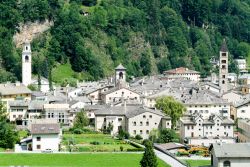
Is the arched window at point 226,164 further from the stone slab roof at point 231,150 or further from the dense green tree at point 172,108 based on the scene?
the dense green tree at point 172,108

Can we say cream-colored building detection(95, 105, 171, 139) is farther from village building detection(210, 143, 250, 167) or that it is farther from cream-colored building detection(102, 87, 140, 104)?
village building detection(210, 143, 250, 167)

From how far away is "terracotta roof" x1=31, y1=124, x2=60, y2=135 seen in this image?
192 ft

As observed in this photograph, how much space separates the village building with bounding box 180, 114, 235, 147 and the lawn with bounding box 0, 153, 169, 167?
31.5 feet

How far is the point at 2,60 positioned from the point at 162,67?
1222 inches

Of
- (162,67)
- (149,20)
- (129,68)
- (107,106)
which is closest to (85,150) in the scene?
(107,106)

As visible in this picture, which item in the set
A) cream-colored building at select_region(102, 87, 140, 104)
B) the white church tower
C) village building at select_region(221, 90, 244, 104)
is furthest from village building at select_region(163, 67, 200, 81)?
cream-colored building at select_region(102, 87, 140, 104)

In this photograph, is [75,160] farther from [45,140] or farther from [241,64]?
[241,64]

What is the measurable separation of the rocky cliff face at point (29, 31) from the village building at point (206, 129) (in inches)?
2019

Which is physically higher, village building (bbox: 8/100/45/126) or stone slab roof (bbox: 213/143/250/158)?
village building (bbox: 8/100/45/126)

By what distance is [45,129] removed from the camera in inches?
2330

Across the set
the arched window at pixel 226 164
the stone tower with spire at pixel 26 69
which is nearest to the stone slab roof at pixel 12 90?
the stone tower with spire at pixel 26 69

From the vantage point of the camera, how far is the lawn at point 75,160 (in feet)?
169

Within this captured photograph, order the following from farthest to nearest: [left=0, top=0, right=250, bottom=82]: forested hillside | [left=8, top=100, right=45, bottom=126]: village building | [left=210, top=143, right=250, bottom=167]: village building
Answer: [left=0, top=0, right=250, bottom=82]: forested hillside
[left=8, top=100, right=45, bottom=126]: village building
[left=210, top=143, right=250, bottom=167]: village building

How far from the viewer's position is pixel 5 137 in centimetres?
5856
